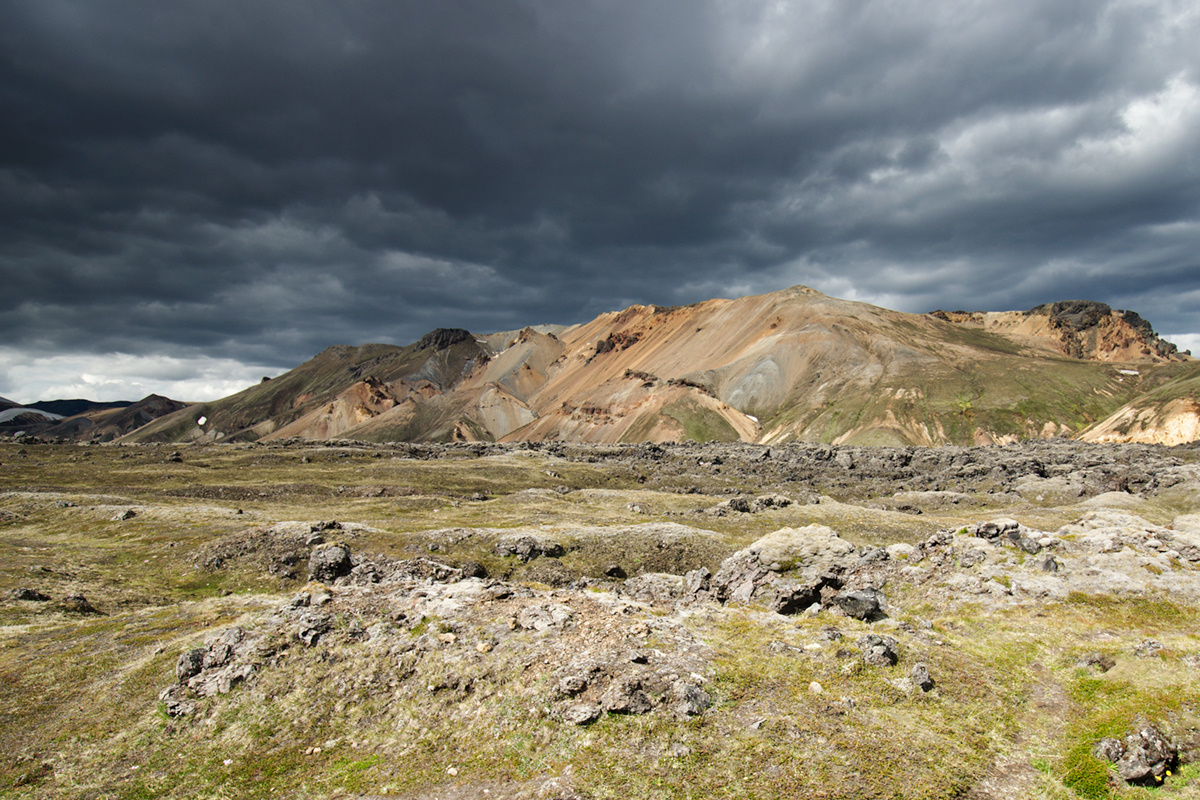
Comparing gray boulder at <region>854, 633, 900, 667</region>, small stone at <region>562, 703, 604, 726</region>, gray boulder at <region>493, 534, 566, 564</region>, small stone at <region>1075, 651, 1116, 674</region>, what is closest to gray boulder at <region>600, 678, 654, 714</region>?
small stone at <region>562, 703, 604, 726</region>

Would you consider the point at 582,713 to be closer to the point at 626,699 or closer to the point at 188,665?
the point at 626,699

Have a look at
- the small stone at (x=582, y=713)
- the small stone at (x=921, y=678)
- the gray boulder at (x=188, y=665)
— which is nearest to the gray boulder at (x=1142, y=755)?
the small stone at (x=921, y=678)

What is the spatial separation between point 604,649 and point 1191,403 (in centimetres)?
17826

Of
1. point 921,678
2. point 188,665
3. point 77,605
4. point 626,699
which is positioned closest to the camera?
point 626,699

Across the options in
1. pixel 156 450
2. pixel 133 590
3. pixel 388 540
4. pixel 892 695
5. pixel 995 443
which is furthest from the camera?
pixel 995 443

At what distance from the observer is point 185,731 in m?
16.3

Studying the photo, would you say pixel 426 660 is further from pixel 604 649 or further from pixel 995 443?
pixel 995 443

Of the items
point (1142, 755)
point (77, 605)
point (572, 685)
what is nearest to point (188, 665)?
point (572, 685)

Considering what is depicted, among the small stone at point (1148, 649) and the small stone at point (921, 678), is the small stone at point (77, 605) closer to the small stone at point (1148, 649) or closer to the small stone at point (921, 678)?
the small stone at point (921, 678)

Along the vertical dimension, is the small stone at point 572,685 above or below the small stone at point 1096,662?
above

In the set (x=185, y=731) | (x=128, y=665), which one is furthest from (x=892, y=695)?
(x=128, y=665)

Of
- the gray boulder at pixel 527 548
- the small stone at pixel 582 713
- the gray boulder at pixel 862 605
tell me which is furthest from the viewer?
the gray boulder at pixel 527 548

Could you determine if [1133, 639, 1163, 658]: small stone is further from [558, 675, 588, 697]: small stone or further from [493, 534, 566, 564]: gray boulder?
[493, 534, 566, 564]: gray boulder

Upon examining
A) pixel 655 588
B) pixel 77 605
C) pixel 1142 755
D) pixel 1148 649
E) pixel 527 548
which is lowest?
pixel 655 588
